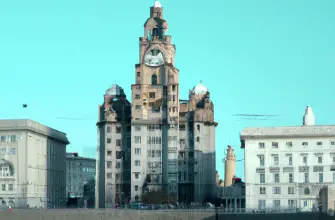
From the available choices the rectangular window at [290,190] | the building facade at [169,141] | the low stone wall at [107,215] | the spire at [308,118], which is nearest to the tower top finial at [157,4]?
the building facade at [169,141]

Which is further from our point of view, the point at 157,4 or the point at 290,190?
the point at 157,4

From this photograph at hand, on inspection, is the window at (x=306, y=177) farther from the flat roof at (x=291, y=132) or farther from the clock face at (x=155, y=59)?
the clock face at (x=155, y=59)

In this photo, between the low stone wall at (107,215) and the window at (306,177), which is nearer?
the low stone wall at (107,215)

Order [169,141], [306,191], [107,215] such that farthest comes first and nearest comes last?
1. [169,141]
2. [306,191]
3. [107,215]

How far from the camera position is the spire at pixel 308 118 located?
170 m

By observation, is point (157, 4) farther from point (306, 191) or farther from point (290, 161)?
point (306, 191)

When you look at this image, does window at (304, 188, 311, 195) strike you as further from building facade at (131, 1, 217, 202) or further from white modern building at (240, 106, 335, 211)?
building facade at (131, 1, 217, 202)

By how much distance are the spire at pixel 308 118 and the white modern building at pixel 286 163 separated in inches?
559

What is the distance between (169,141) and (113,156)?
41.1 feet

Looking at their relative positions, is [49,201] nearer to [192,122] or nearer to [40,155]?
[40,155]

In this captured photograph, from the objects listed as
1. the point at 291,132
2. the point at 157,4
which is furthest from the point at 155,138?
the point at 291,132

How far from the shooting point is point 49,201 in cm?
19275

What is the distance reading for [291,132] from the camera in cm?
15525

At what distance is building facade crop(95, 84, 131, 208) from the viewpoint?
605 feet
